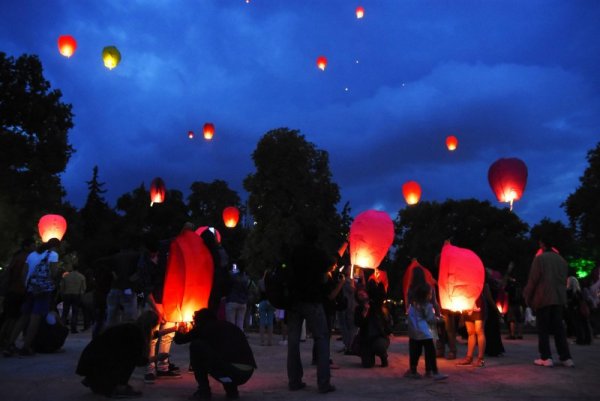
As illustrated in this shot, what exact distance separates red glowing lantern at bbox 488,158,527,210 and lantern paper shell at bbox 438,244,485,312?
307 cm

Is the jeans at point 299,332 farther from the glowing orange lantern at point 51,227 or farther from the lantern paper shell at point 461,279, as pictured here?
the glowing orange lantern at point 51,227

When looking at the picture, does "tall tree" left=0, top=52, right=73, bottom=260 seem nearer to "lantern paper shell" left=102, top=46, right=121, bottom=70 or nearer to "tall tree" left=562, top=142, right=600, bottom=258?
"lantern paper shell" left=102, top=46, right=121, bottom=70

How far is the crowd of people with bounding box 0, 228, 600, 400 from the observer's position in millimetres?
5551

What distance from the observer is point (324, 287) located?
6391 millimetres

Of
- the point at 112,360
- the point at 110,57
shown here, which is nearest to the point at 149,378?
the point at 112,360

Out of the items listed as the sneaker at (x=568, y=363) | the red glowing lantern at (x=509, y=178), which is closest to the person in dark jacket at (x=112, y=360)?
the sneaker at (x=568, y=363)

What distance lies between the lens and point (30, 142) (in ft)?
97.3

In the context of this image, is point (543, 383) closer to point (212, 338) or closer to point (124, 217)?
point (212, 338)

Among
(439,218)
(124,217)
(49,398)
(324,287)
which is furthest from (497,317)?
(124,217)

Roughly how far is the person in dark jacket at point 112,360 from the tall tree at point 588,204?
37.9 metres

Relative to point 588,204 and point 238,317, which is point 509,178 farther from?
point 588,204

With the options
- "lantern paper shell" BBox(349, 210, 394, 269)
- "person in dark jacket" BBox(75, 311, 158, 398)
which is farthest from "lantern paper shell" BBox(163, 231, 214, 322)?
"lantern paper shell" BBox(349, 210, 394, 269)

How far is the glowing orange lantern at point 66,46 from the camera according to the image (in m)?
14.9

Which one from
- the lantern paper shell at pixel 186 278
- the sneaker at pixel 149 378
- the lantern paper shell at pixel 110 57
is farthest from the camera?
the lantern paper shell at pixel 110 57
